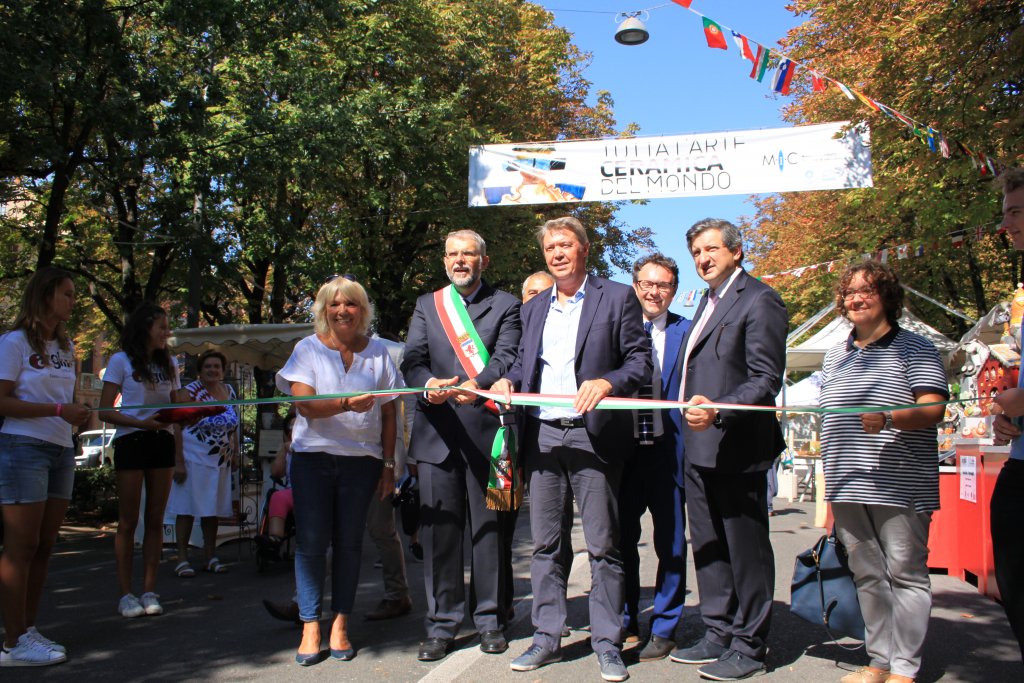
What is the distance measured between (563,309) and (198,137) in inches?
373

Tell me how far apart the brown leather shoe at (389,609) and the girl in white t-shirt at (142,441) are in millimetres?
1400

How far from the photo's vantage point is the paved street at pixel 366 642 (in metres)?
4.25

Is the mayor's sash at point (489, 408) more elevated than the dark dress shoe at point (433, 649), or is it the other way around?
the mayor's sash at point (489, 408)

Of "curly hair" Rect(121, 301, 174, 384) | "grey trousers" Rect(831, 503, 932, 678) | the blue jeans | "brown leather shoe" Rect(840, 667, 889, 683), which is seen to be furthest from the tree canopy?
"brown leather shoe" Rect(840, 667, 889, 683)

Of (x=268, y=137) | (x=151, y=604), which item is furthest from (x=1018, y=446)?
(x=268, y=137)

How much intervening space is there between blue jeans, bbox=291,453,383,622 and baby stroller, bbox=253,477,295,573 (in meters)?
2.57

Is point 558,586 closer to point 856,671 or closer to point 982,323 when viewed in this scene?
point 856,671

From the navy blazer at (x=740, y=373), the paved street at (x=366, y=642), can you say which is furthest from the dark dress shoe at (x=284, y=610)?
the navy blazer at (x=740, y=373)

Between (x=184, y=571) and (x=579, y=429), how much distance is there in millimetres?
4470

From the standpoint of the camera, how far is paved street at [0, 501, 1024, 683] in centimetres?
425

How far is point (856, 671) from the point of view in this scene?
4242mm

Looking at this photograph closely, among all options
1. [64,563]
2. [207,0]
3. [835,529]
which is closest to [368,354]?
[835,529]

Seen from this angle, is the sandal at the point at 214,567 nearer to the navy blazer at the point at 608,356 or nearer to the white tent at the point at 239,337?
the navy blazer at the point at 608,356

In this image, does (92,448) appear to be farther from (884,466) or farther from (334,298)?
(884,466)
